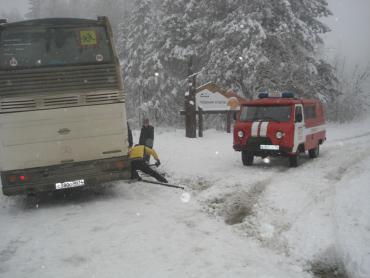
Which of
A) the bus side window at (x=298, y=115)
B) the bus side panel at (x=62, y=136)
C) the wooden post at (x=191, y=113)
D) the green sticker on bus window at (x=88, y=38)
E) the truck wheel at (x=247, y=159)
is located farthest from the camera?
Answer: the wooden post at (x=191, y=113)

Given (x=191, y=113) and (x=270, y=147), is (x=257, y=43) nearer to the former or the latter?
(x=191, y=113)

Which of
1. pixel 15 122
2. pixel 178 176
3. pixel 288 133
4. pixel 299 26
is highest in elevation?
pixel 299 26

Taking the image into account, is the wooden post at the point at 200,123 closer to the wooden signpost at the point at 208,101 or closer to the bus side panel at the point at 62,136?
the wooden signpost at the point at 208,101

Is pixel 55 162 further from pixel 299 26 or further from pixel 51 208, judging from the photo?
pixel 299 26

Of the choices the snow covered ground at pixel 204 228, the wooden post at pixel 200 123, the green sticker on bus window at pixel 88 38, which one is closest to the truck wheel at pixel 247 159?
the snow covered ground at pixel 204 228

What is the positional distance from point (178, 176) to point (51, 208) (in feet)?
13.3

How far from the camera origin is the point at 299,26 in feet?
76.3

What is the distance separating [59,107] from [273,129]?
6526 mm

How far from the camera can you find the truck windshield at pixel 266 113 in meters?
12.7

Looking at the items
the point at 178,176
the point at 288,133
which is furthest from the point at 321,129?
the point at 178,176

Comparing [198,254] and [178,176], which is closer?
[198,254]

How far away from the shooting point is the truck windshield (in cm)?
1270

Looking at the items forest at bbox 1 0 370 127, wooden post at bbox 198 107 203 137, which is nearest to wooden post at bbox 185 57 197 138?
wooden post at bbox 198 107 203 137

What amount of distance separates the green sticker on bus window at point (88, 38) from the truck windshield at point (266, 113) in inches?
223
